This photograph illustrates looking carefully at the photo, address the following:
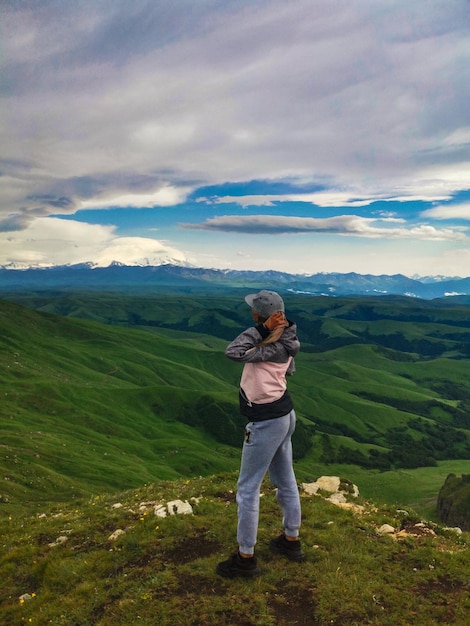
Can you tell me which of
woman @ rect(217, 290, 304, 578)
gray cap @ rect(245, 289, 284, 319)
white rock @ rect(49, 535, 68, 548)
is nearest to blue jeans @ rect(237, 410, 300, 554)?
woman @ rect(217, 290, 304, 578)

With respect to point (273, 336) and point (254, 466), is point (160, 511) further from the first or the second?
point (273, 336)

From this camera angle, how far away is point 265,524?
13906 mm

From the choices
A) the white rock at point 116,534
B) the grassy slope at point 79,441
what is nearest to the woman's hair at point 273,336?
the white rock at point 116,534

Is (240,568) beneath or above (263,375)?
beneath

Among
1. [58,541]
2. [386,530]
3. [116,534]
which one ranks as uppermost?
[386,530]

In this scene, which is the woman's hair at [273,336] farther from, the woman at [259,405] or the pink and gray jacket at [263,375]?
the pink and gray jacket at [263,375]

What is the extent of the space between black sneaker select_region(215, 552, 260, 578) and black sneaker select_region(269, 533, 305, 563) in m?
1.26

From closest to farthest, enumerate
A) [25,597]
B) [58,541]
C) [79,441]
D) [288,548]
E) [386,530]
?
1. [25,597]
2. [288,548]
3. [386,530]
4. [58,541]
5. [79,441]

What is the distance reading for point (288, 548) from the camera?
1127 centimetres

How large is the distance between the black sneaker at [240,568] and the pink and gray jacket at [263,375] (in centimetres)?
352

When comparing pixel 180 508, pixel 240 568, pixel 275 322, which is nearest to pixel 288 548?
pixel 240 568

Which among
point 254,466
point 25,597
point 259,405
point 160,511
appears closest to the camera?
point 259,405

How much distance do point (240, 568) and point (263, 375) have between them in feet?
15.7

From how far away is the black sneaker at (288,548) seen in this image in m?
11.1
